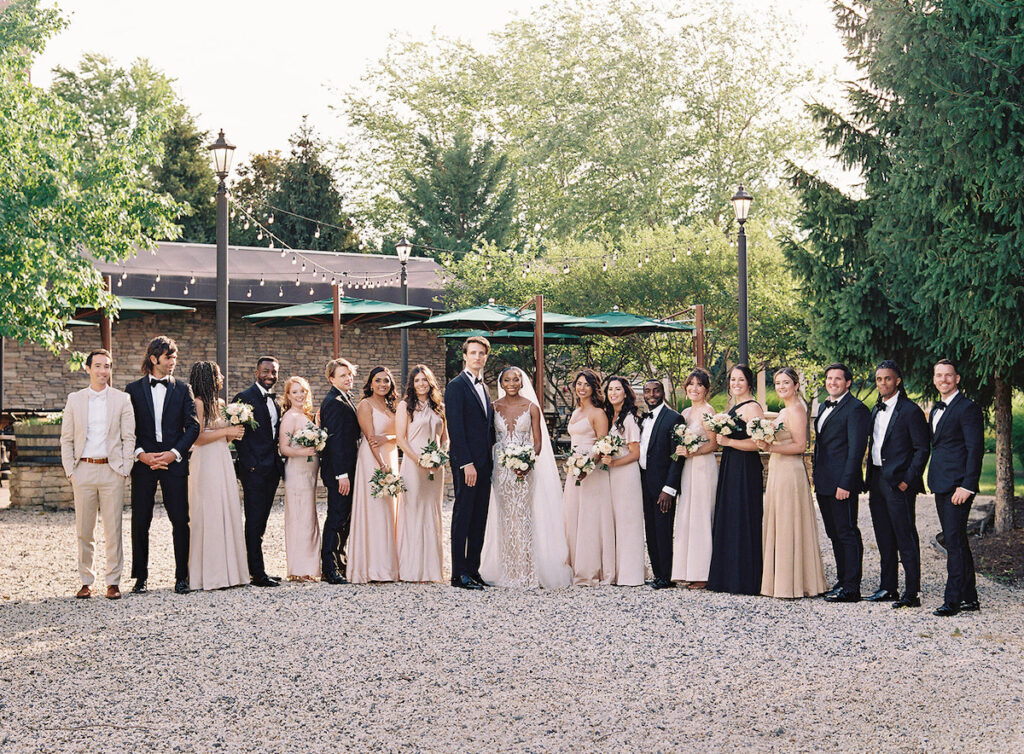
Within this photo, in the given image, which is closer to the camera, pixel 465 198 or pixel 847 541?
pixel 847 541

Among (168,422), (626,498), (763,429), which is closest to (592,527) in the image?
(626,498)

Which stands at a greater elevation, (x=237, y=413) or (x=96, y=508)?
(x=237, y=413)

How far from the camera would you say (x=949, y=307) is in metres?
10.1

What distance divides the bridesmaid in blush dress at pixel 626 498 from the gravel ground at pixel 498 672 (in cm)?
30

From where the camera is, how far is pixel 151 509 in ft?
27.4

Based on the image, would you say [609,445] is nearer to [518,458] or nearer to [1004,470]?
[518,458]

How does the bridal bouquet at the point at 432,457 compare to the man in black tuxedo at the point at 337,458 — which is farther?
the man in black tuxedo at the point at 337,458

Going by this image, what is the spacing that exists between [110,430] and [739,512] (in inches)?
189

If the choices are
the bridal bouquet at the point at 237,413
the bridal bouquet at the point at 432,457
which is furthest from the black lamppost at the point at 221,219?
the bridal bouquet at the point at 432,457

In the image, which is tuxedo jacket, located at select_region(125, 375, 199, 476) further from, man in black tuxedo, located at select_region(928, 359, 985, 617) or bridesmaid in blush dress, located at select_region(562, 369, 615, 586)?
man in black tuxedo, located at select_region(928, 359, 985, 617)

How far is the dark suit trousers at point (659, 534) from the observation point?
29.0 ft

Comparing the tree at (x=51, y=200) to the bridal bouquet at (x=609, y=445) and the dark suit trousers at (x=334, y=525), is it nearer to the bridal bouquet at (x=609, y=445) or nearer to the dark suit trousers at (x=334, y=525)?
the dark suit trousers at (x=334, y=525)

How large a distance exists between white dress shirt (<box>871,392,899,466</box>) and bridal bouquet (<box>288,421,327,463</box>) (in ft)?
14.0

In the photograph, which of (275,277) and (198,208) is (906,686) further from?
(198,208)
